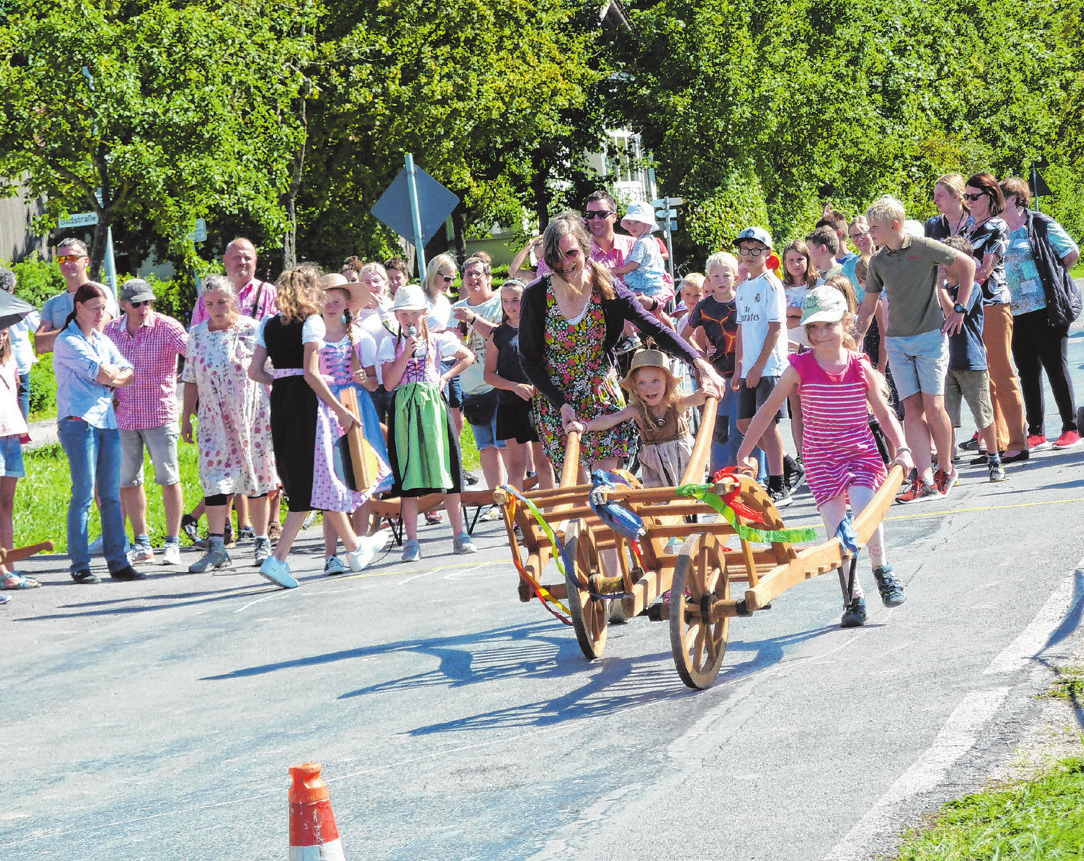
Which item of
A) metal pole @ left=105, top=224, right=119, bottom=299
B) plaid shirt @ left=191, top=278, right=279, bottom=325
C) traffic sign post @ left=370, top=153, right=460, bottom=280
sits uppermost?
metal pole @ left=105, top=224, right=119, bottom=299

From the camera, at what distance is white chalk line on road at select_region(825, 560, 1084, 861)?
422 centimetres

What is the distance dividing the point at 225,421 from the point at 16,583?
1.96 m

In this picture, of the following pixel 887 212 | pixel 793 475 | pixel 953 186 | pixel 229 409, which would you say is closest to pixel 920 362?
pixel 887 212

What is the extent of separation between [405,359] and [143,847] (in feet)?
20.4

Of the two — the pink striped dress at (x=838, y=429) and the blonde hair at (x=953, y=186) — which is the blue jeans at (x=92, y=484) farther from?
the blonde hair at (x=953, y=186)

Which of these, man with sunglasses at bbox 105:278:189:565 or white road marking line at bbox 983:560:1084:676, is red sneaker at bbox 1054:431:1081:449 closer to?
white road marking line at bbox 983:560:1084:676

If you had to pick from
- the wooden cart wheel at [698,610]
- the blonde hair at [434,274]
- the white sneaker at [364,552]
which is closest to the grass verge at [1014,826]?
the wooden cart wheel at [698,610]

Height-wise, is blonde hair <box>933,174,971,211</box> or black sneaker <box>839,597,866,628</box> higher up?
blonde hair <box>933,174,971,211</box>

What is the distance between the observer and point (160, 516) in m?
14.7

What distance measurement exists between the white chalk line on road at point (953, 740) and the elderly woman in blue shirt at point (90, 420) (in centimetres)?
699

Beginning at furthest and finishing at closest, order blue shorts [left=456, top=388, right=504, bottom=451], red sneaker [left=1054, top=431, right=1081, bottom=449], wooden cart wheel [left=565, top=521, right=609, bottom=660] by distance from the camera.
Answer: blue shorts [left=456, top=388, right=504, bottom=451] < red sneaker [left=1054, top=431, right=1081, bottom=449] < wooden cart wheel [left=565, top=521, right=609, bottom=660]

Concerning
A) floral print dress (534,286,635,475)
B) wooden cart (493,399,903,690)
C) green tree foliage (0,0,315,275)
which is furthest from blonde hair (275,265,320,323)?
green tree foliage (0,0,315,275)

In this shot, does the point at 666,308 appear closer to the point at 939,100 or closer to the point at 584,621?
the point at 584,621

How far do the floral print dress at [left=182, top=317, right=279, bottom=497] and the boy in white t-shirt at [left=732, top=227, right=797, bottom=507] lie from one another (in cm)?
371
